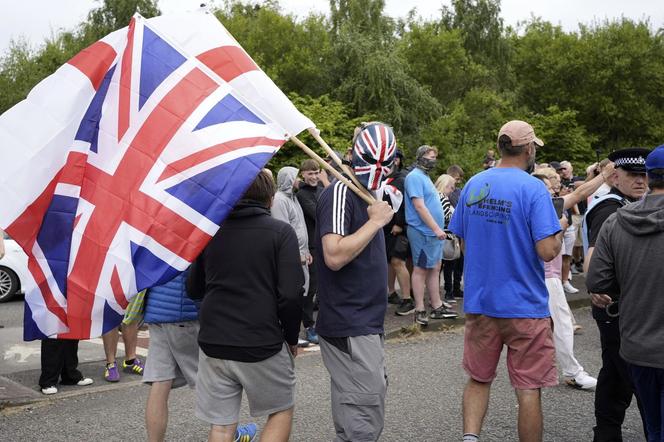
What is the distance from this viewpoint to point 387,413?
622 cm

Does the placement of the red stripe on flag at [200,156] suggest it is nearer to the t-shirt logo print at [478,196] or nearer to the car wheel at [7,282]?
the t-shirt logo print at [478,196]

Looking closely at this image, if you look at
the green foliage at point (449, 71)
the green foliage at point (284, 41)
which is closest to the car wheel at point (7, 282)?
the green foliage at point (449, 71)

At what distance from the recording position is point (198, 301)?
480 cm

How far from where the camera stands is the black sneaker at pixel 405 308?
10.4 meters

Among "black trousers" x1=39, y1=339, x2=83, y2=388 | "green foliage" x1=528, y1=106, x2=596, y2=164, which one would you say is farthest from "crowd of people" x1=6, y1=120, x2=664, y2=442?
"green foliage" x1=528, y1=106, x2=596, y2=164

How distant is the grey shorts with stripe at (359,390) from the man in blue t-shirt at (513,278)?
92 centimetres

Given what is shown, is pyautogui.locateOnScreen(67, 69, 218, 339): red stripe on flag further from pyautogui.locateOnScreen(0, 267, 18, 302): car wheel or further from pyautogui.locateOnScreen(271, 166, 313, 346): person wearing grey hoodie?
pyautogui.locateOnScreen(0, 267, 18, 302): car wheel

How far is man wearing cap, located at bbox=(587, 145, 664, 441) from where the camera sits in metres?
3.99

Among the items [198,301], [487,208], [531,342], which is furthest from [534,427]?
[198,301]

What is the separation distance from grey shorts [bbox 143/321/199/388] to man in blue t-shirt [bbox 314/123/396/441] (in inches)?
41.2

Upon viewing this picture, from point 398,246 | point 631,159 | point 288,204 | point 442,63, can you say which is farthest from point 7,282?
point 442,63

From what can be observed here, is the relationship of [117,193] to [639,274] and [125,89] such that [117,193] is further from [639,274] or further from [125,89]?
[639,274]

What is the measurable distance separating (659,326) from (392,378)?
368 cm

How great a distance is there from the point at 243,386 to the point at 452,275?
7.88 metres
